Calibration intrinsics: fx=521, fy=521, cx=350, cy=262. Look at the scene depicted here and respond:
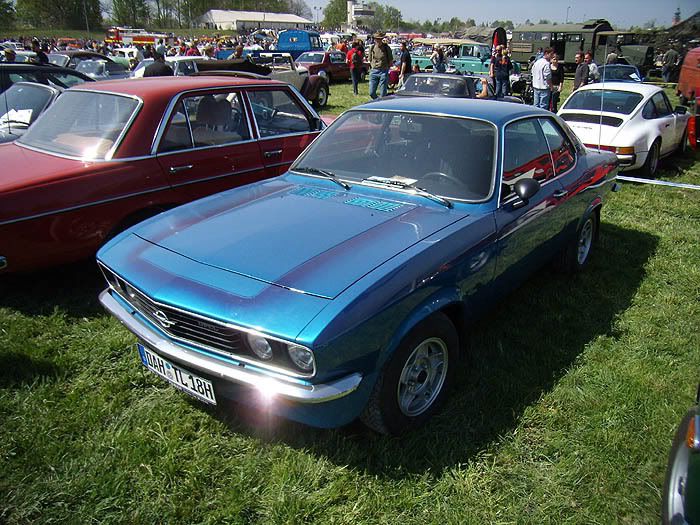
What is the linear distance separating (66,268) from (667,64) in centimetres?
2347

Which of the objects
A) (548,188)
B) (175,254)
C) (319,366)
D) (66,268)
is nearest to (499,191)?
(548,188)

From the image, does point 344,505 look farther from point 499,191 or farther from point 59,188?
point 59,188

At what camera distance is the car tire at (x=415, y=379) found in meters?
2.47

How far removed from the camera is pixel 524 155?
11.9 feet

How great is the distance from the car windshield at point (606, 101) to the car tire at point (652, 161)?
66 centimetres

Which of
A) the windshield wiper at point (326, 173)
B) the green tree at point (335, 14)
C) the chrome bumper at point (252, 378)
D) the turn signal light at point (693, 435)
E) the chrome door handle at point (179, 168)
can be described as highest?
the green tree at point (335, 14)

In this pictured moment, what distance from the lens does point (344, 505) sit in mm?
2352

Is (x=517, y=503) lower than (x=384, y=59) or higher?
lower

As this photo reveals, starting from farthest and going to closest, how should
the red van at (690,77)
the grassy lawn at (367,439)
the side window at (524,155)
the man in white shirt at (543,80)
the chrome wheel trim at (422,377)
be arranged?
the red van at (690,77) → the man in white shirt at (543,80) → the side window at (524,155) → the chrome wheel trim at (422,377) → the grassy lawn at (367,439)

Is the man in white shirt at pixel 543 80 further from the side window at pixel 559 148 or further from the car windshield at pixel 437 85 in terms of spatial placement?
the side window at pixel 559 148

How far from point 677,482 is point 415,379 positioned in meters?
1.20

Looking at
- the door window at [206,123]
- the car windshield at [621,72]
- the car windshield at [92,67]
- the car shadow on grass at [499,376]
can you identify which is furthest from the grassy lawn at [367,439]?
the car windshield at [621,72]

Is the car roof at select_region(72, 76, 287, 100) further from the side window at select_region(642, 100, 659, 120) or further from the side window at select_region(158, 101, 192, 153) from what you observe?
the side window at select_region(642, 100, 659, 120)

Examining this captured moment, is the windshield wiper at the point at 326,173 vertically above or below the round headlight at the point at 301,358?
above
